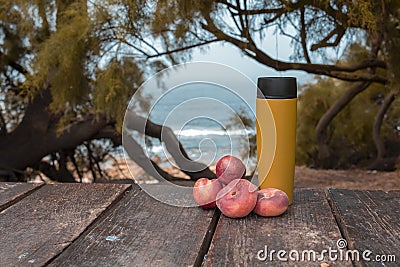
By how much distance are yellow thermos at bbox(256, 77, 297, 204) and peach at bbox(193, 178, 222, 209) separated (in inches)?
2.9

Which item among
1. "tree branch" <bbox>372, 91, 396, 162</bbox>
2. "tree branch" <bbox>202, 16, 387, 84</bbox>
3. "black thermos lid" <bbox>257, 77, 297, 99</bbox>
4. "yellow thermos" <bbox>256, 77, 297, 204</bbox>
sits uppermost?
"tree branch" <bbox>202, 16, 387, 84</bbox>

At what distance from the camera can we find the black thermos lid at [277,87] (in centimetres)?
78

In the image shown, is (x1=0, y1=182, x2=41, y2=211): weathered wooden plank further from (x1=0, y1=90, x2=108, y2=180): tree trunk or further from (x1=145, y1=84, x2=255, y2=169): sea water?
(x1=0, y1=90, x2=108, y2=180): tree trunk

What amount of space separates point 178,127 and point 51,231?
0.26 metres

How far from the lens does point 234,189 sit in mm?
760

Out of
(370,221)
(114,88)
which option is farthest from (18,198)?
(114,88)

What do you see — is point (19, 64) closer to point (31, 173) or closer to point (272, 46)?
point (31, 173)

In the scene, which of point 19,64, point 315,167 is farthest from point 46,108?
point 315,167

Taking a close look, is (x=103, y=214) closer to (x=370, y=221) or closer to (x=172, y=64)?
(x=370, y=221)

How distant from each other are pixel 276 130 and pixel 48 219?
1.12ft

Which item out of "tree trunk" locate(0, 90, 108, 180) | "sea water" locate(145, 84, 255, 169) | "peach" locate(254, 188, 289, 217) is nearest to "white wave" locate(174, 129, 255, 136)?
"sea water" locate(145, 84, 255, 169)

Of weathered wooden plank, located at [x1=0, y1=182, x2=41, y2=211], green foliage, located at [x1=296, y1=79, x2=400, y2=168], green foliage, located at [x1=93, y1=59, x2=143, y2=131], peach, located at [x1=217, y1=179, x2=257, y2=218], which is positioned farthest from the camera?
green foliage, located at [x1=296, y1=79, x2=400, y2=168]

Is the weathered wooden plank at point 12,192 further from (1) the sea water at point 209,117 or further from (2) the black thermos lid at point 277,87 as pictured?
(2) the black thermos lid at point 277,87

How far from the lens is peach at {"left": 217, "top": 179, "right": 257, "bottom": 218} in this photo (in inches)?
29.1
